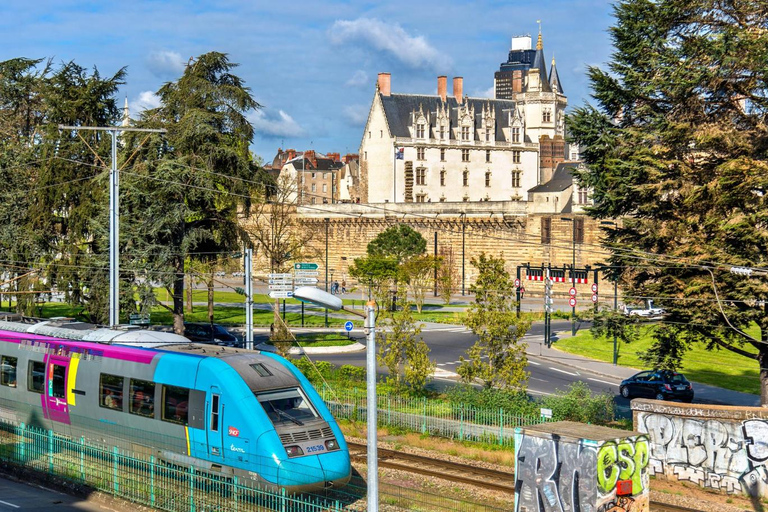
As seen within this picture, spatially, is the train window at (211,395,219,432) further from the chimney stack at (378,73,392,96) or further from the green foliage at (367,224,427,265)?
the chimney stack at (378,73,392,96)

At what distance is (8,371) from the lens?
2559 centimetres

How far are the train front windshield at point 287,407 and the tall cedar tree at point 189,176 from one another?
20263 millimetres

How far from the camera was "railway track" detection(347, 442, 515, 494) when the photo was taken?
67.8 feet

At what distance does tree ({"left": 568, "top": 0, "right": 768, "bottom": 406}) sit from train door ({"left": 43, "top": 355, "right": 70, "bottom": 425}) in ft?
57.4

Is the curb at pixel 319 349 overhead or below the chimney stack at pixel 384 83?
below

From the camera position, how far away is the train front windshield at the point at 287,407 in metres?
18.4

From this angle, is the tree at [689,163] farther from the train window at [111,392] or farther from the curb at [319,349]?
the curb at [319,349]

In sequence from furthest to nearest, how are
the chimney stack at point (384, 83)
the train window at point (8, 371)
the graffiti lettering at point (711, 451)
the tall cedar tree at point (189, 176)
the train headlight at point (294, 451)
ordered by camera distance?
the chimney stack at point (384, 83), the tall cedar tree at point (189, 176), the train window at point (8, 371), the graffiti lettering at point (711, 451), the train headlight at point (294, 451)

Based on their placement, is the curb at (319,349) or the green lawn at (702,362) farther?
the curb at (319,349)

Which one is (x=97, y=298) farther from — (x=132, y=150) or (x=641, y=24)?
(x=641, y=24)

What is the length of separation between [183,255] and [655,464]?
75.7ft

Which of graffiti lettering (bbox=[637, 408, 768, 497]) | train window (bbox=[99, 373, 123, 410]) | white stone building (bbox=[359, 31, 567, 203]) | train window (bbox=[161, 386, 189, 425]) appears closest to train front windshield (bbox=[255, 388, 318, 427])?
train window (bbox=[161, 386, 189, 425])

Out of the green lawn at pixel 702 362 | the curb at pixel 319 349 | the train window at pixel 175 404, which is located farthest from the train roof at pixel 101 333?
the green lawn at pixel 702 362

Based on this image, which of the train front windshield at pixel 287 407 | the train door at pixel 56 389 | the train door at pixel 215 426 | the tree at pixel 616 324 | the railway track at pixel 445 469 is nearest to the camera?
the train front windshield at pixel 287 407
